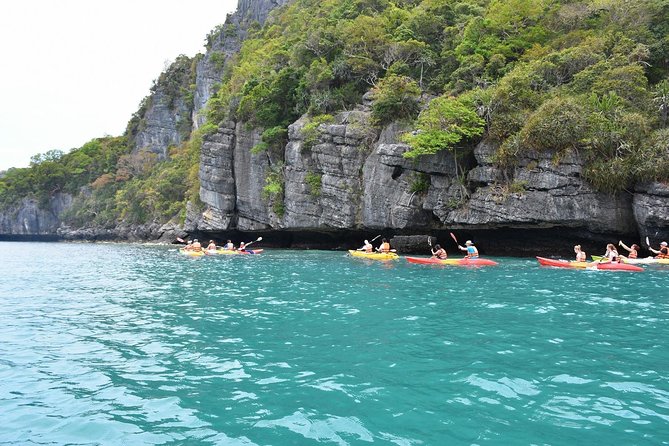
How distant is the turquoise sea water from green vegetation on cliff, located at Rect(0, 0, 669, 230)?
10.7 m

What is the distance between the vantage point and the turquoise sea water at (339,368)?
4.39m

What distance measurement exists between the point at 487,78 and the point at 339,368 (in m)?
23.8

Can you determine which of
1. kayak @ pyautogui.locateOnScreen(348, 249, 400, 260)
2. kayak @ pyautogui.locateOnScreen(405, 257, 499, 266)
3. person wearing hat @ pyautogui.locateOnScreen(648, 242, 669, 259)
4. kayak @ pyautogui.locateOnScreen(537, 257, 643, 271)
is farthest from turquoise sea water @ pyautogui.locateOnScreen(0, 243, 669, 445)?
kayak @ pyautogui.locateOnScreen(348, 249, 400, 260)

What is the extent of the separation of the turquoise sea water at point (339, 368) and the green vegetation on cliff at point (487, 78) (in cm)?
1074

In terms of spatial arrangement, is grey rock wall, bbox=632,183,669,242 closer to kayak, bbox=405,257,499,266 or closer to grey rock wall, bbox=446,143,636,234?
grey rock wall, bbox=446,143,636,234

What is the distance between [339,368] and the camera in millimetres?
6176

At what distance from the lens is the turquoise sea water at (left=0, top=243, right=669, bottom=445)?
173 inches

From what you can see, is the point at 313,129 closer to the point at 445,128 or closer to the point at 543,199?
the point at 445,128

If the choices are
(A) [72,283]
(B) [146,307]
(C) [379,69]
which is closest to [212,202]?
(C) [379,69]

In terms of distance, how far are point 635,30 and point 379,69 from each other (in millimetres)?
14842

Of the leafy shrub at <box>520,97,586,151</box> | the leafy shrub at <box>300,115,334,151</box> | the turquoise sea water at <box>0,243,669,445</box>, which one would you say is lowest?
the turquoise sea water at <box>0,243,669,445</box>

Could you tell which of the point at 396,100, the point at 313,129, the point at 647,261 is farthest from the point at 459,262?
the point at 313,129

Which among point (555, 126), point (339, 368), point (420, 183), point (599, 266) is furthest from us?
point (420, 183)

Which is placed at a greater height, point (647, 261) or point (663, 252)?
point (663, 252)
